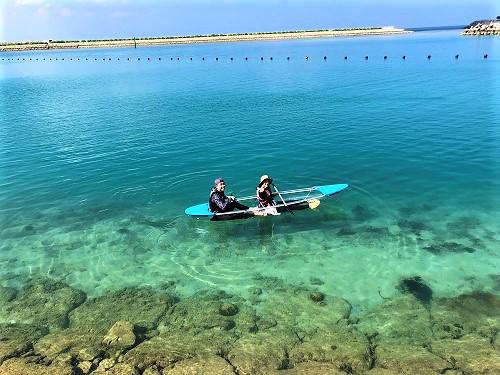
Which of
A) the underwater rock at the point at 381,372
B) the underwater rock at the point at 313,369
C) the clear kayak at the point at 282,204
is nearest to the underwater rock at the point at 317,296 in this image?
the underwater rock at the point at 313,369

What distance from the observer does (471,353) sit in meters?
12.7

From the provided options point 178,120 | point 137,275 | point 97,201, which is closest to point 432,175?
point 137,275

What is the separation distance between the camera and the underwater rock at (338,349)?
41.0 feet

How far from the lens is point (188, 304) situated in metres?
15.8

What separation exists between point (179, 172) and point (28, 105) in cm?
3489

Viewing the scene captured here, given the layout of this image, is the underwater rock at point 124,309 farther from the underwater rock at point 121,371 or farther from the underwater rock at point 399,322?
the underwater rock at point 399,322

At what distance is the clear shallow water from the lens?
17766 mm

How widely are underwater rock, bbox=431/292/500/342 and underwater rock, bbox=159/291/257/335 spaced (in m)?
6.15

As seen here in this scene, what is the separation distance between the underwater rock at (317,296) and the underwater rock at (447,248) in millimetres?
5720

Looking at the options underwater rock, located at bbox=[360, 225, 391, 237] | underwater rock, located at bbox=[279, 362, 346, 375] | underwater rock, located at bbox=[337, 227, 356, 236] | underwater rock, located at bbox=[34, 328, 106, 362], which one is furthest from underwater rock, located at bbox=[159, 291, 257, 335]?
underwater rock, located at bbox=[360, 225, 391, 237]

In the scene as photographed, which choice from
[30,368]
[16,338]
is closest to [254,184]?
[16,338]

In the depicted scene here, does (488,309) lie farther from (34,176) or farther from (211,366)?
(34,176)

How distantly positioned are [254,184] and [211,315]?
471 inches

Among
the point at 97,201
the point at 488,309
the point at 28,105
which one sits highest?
the point at 28,105
